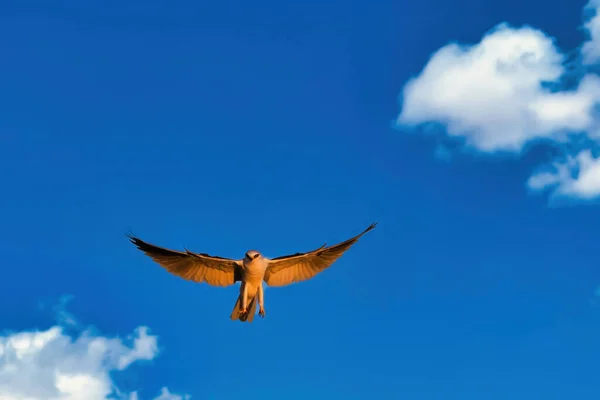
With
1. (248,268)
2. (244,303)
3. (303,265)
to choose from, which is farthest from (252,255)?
(303,265)

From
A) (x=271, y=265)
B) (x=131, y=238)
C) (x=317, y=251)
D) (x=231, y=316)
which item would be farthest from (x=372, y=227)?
(x=131, y=238)

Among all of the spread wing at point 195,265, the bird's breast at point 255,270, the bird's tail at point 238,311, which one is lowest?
→ the bird's tail at point 238,311

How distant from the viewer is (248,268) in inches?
1092

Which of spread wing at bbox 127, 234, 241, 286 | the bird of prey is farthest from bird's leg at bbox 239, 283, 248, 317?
spread wing at bbox 127, 234, 241, 286

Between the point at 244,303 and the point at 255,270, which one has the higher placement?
the point at 255,270

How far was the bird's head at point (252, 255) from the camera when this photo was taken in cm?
2750

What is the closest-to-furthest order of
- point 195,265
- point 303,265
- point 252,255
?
point 252,255 → point 195,265 → point 303,265

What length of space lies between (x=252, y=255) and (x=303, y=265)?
10.3 ft

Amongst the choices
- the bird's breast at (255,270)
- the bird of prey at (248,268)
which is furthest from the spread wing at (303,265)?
the bird's breast at (255,270)

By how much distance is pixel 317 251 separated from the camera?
29094mm

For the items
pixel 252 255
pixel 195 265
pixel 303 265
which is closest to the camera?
pixel 252 255

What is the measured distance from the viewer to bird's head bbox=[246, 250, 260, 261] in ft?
90.2

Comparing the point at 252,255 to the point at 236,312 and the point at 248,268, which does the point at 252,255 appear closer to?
the point at 248,268

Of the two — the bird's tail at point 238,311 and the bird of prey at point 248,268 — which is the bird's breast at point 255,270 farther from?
the bird's tail at point 238,311
